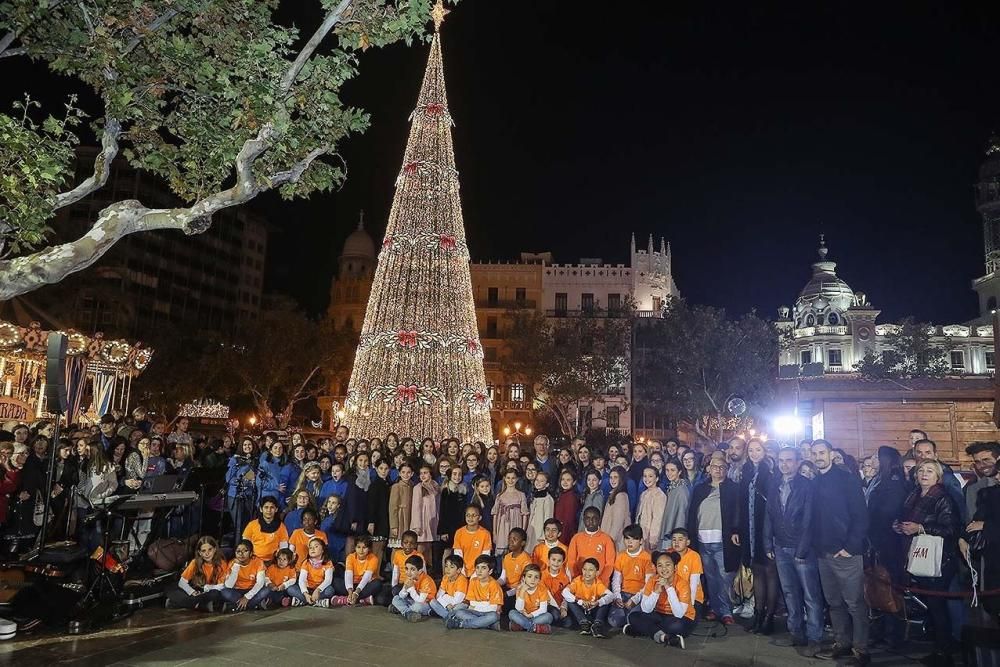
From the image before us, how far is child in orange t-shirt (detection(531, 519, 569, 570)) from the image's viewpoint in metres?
7.54

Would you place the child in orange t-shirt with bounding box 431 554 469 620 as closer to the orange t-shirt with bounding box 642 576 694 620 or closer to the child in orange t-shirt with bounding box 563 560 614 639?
the child in orange t-shirt with bounding box 563 560 614 639

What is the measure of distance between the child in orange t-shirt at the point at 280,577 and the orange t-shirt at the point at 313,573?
178mm

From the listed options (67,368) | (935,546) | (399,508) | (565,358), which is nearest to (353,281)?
(565,358)

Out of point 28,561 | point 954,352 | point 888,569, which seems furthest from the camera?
point 954,352

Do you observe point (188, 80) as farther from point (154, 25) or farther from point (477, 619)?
point (477, 619)

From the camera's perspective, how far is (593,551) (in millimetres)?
7539

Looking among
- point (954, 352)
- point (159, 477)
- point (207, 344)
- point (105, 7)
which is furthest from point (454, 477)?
point (954, 352)

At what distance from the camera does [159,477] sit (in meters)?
7.12

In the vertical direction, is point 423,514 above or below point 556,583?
Result: above

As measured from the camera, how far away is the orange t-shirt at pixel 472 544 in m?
8.02

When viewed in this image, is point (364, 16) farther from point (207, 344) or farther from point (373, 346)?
point (207, 344)

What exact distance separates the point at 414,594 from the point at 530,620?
1.32 metres

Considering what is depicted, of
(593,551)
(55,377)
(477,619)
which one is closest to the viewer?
(55,377)

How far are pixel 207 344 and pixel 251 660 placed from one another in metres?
36.8
